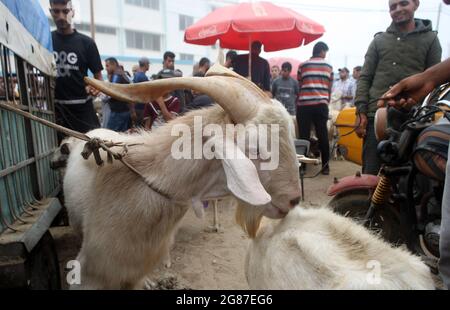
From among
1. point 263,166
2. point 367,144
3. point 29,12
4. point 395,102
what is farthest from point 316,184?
point 29,12

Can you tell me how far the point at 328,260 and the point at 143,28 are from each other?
37.3 m

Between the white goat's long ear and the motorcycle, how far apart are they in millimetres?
1368

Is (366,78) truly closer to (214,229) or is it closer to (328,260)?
(214,229)

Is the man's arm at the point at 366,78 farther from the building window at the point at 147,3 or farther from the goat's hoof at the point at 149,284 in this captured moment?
the building window at the point at 147,3

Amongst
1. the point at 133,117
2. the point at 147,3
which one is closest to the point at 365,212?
the point at 133,117

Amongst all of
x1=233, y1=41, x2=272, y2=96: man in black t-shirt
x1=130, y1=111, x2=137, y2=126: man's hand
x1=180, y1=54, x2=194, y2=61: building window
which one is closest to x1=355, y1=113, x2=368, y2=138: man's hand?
x1=233, y1=41, x2=272, y2=96: man in black t-shirt

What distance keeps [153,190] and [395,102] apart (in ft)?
5.52

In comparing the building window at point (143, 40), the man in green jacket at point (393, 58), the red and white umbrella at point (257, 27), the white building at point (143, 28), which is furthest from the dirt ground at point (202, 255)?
the building window at point (143, 40)

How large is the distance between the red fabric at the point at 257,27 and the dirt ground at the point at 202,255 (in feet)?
12.8

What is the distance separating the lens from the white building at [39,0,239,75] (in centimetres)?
3153

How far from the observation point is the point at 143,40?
35031 mm

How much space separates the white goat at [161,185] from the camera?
5.77ft

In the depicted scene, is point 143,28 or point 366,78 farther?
point 143,28
